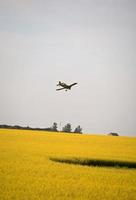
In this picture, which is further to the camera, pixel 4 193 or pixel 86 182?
pixel 86 182

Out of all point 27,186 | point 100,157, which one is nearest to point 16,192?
point 27,186

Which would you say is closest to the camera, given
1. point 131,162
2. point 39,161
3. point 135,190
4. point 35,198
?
point 35,198

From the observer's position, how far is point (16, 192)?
1049 cm

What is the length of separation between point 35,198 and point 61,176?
4157 mm

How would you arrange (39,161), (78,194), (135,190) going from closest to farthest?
(78,194) < (135,190) < (39,161)

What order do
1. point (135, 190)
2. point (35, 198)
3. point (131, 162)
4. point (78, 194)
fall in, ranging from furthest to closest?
point (131, 162) < point (135, 190) < point (78, 194) < point (35, 198)

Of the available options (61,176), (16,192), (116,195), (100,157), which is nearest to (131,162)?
(100,157)

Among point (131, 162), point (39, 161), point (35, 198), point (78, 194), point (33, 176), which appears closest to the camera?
point (35, 198)

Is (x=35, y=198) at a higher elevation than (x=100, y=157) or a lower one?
lower

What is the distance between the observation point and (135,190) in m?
12.5

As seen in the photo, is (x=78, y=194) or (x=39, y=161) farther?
(x=39, y=161)

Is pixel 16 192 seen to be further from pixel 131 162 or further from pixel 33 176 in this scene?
pixel 131 162

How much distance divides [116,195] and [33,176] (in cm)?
353

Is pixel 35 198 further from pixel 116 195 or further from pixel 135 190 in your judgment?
pixel 135 190
